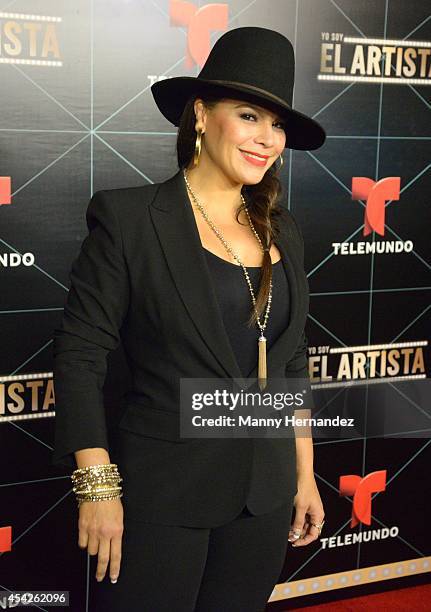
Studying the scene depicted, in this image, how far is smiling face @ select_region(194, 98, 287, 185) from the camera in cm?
160

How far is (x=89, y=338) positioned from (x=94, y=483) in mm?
243

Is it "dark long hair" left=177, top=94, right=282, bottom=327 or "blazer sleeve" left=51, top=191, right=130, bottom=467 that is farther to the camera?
"dark long hair" left=177, top=94, right=282, bottom=327

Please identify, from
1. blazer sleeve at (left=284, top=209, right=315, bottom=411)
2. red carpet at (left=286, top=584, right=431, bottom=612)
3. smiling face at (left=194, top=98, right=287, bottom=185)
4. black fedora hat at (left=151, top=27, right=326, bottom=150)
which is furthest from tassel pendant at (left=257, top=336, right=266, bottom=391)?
red carpet at (left=286, top=584, right=431, bottom=612)

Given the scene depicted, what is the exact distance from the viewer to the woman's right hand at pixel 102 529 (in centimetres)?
145

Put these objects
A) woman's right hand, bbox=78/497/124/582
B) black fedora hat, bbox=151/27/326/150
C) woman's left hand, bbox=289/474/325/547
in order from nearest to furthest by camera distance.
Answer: woman's right hand, bbox=78/497/124/582 → black fedora hat, bbox=151/27/326/150 → woman's left hand, bbox=289/474/325/547

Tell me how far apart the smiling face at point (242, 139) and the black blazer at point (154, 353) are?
112 mm

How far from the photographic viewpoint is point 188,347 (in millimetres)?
1539

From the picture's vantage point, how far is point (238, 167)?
1.61 meters

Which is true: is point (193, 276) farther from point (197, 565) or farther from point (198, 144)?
point (197, 565)

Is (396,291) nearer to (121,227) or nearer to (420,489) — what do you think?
(420,489)

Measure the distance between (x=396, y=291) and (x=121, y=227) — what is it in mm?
1473

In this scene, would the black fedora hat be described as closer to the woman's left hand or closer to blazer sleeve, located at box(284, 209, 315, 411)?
blazer sleeve, located at box(284, 209, 315, 411)

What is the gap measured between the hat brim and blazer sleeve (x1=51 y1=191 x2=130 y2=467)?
0.97ft

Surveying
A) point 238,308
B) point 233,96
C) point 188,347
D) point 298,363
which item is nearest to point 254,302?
point 238,308
